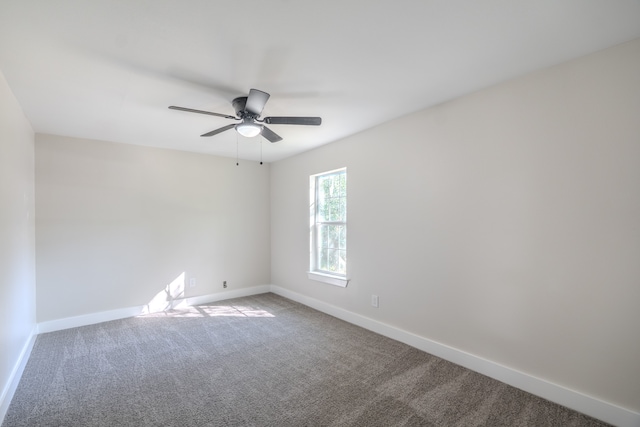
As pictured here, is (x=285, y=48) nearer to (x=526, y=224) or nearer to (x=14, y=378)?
(x=526, y=224)

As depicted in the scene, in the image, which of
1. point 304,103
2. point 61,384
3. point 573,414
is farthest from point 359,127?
point 61,384

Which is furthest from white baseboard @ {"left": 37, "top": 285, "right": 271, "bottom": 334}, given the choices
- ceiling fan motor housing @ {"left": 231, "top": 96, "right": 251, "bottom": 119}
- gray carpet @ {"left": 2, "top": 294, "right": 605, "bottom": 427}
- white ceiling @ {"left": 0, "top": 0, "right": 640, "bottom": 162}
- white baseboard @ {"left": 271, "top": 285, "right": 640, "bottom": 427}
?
ceiling fan motor housing @ {"left": 231, "top": 96, "right": 251, "bottom": 119}

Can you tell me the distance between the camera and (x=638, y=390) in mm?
1764

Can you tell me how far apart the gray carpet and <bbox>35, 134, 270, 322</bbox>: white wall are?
0.65 meters

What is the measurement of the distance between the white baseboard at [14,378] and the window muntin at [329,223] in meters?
3.17

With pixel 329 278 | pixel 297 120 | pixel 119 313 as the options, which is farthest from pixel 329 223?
pixel 119 313

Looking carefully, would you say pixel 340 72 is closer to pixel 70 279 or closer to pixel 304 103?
pixel 304 103

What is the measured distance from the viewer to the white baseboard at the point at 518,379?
6.01 feet

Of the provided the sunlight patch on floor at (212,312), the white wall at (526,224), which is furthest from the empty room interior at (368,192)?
the sunlight patch on floor at (212,312)

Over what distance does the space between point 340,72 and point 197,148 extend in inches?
115

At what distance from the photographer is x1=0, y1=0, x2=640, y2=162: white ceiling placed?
1.52 m

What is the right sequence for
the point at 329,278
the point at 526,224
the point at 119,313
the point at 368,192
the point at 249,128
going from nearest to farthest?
the point at 526,224 < the point at 249,128 < the point at 368,192 < the point at 119,313 < the point at 329,278

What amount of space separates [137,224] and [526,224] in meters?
4.54

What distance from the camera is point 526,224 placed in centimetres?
222
